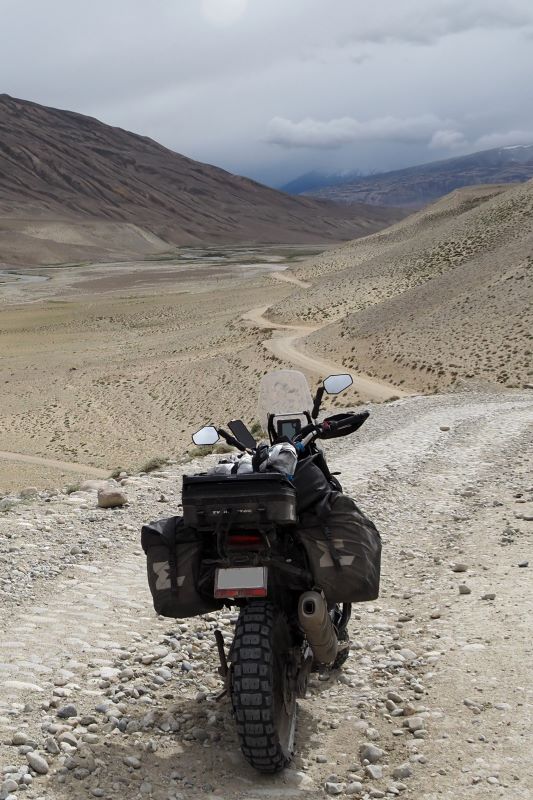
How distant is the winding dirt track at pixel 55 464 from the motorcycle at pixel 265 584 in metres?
17.4

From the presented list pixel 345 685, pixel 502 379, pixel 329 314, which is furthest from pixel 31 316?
pixel 345 685

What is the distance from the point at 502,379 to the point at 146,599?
23.5m

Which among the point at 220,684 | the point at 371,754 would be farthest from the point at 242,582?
the point at 220,684

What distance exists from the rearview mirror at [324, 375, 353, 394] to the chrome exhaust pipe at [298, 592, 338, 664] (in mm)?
1655

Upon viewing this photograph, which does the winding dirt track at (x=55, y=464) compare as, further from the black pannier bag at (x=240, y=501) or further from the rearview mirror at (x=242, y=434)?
the black pannier bag at (x=240, y=501)

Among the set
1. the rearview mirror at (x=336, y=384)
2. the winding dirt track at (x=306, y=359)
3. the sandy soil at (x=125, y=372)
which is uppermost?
the rearview mirror at (x=336, y=384)

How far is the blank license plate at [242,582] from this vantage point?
427 cm

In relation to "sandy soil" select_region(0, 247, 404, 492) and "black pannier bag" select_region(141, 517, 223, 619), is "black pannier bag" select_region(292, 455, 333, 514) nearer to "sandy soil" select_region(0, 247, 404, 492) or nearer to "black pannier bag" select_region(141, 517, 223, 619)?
"black pannier bag" select_region(141, 517, 223, 619)

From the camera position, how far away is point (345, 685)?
5512mm

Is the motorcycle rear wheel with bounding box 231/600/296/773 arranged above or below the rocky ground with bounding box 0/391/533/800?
above

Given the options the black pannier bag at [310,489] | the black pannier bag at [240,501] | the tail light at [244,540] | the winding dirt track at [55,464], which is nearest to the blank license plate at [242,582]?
the tail light at [244,540]

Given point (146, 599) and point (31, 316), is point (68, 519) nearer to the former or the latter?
point (146, 599)

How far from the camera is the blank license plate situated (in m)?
4.27

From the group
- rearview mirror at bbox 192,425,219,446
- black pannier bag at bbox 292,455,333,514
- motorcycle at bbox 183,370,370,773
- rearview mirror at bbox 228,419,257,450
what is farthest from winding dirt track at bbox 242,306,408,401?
motorcycle at bbox 183,370,370,773
